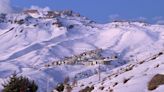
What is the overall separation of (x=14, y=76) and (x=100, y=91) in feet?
36.6

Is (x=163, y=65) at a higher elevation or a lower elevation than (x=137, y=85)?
higher

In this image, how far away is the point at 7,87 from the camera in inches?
1839

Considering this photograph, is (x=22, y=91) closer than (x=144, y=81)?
No

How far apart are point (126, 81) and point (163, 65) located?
404cm

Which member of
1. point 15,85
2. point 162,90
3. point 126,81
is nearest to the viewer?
Answer: point 162,90

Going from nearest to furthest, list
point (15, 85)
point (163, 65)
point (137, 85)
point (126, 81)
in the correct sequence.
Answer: point (137, 85) → point (126, 81) → point (163, 65) → point (15, 85)

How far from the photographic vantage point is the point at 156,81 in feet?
105

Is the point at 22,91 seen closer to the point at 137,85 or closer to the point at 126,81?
the point at 126,81

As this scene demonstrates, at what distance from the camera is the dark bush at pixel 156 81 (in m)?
31.1

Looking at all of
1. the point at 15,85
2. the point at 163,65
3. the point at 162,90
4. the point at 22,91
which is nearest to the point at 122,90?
the point at 162,90

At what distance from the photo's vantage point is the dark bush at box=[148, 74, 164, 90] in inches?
1226

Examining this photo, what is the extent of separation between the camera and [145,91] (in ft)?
102

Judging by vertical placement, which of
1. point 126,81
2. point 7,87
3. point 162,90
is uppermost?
point 7,87

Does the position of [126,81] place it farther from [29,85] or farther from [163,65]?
[29,85]
